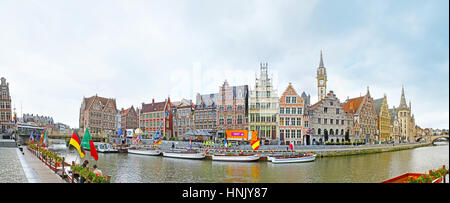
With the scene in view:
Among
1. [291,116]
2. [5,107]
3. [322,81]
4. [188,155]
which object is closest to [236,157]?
[188,155]

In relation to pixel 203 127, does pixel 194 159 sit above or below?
below

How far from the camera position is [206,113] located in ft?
191

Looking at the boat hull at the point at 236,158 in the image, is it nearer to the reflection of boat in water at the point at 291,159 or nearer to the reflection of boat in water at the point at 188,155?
the reflection of boat in water at the point at 291,159

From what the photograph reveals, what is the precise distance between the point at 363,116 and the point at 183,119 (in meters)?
43.5

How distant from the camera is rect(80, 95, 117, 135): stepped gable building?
234 ft

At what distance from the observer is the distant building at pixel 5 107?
2418 inches

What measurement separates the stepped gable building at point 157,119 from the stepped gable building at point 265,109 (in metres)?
23.4

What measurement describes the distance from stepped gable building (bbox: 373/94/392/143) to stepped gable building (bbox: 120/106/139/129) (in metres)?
70.6

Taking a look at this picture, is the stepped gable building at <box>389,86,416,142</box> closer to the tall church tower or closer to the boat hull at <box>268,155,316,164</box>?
the tall church tower

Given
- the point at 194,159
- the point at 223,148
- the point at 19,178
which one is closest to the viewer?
the point at 19,178
